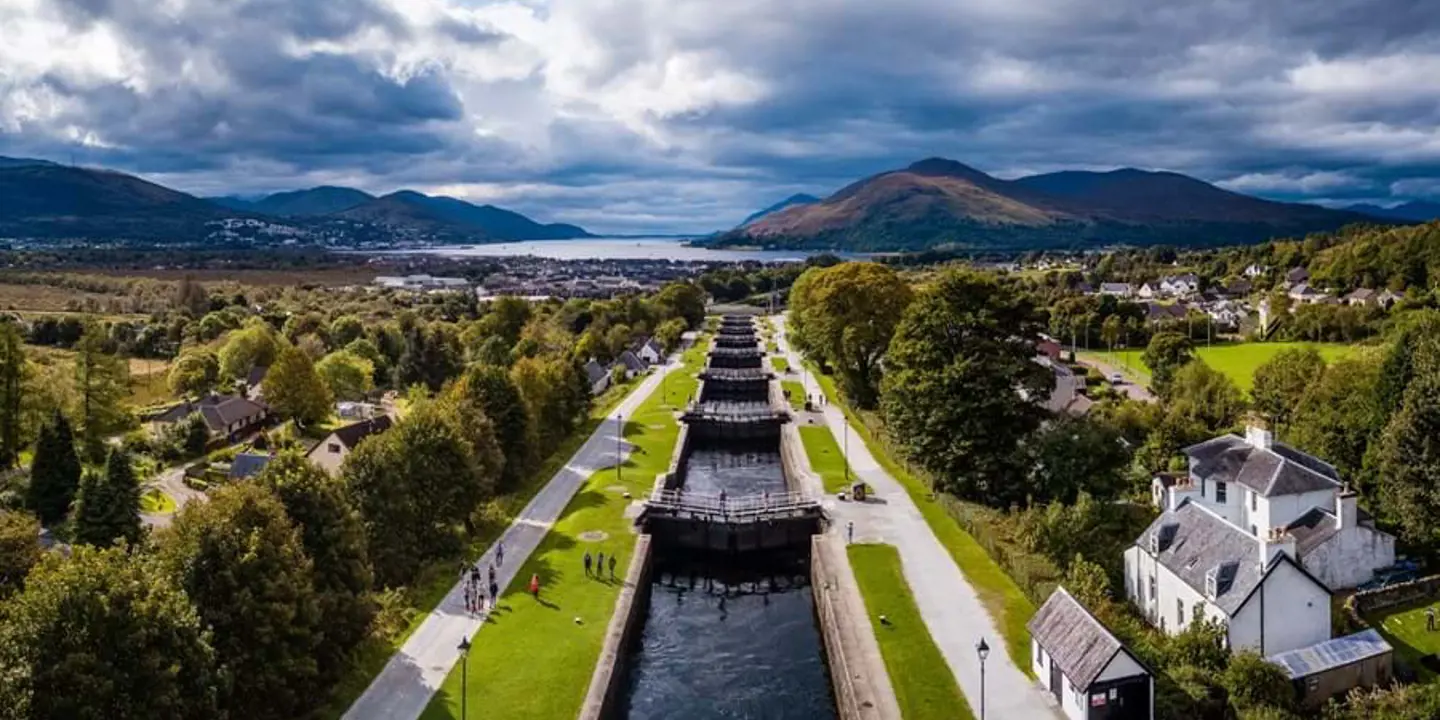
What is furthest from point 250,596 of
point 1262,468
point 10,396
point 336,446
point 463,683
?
point 10,396

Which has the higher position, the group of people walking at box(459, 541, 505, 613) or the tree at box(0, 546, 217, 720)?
the tree at box(0, 546, 217, 720)

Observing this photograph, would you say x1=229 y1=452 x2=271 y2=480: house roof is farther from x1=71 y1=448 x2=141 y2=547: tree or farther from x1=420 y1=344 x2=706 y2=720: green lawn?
x1=420 y1=344 x2=706 y2=720: green lawn

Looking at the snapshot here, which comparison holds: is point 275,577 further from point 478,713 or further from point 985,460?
point 985,460

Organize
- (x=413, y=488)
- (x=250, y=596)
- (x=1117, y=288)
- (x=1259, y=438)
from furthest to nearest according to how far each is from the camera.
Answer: (x=1117, y=288) → (x=1259, y=438) → (x=413, y=488) → (x=250, y=596)

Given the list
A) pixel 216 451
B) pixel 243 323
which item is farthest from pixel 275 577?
pixel 243 323

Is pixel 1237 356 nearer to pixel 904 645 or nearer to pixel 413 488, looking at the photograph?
pixel 904 645

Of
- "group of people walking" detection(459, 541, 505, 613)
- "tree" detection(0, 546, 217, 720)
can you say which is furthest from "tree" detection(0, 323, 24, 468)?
"tree" detection(0, 546, 217, 720)
